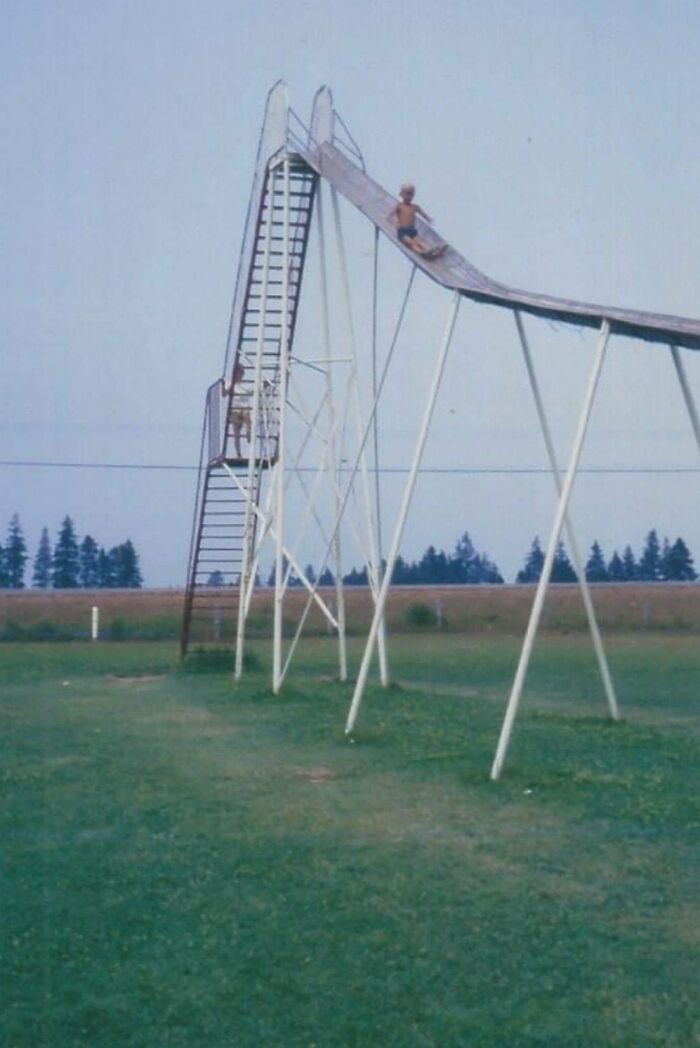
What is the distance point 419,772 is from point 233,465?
1392cm

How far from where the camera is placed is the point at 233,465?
2625 cm

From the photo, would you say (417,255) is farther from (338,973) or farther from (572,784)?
(338,973)

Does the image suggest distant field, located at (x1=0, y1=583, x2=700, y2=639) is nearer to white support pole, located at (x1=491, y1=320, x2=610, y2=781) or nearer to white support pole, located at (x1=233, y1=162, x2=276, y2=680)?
white support pole, located at (x1=233, y1=162, x2=276, y2=680)

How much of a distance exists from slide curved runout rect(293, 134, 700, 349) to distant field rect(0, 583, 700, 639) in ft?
91.5

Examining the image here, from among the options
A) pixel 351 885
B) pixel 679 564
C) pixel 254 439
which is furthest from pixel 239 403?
pixel 679 564

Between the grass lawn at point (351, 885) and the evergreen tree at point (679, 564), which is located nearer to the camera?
the grass lawn at point (351, 885)

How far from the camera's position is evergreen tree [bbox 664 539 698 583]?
8019 cm

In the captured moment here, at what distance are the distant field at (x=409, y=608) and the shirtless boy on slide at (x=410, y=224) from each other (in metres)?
30.1

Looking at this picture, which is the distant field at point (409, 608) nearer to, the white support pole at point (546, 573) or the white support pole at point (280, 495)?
the white support pole at point (280, 495)

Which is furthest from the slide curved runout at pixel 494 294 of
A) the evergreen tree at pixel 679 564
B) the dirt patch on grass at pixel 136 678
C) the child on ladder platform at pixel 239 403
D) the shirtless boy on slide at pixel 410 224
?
the evergreen tree at pixel 679 564

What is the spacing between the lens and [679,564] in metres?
81.6

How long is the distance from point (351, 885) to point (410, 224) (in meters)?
9.00

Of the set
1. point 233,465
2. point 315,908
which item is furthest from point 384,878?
A: point 233,465

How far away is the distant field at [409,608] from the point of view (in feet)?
156
